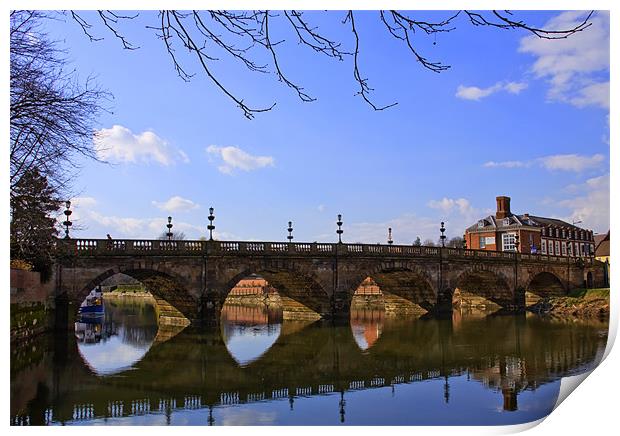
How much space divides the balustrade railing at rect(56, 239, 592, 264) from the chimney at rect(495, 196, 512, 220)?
1625cm

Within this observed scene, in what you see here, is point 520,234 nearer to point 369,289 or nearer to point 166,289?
point 369,289

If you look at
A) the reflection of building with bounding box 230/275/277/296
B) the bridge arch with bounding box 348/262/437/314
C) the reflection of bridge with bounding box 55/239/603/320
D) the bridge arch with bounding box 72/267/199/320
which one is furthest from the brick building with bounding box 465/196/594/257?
the bridge arch with bounding box 72/267/199/320

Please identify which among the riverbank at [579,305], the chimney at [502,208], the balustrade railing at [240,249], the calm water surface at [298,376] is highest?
the chimney at [502,208]

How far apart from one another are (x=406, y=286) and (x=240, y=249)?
13886mm

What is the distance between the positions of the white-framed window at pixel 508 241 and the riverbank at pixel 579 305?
939 cm

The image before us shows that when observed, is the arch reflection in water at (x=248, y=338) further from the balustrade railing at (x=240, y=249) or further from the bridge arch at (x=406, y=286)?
the bridge arch at (x=406, y=286)

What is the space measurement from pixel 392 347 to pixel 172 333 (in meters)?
10.6

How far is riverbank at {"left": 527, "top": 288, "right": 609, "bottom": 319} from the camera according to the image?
38.8 meters

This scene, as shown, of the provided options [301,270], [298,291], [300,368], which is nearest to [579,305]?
[298,291]

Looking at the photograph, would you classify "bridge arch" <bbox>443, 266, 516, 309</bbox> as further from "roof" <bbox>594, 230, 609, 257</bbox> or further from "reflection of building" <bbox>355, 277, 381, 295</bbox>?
"roof" <bbox>594, 230, 609, 257</bbox>

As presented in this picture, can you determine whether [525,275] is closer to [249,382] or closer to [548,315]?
[548,315]

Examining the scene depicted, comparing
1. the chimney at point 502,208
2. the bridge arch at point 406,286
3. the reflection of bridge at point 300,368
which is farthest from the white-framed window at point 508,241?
the reflection of bridge at point 300,368

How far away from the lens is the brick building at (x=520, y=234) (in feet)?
180
